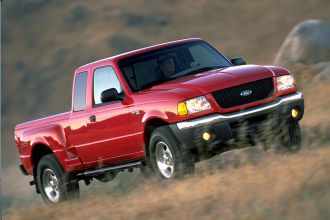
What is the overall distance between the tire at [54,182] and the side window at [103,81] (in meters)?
1.39

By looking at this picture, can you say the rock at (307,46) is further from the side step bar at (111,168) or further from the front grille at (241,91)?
the front grille at (241,91)

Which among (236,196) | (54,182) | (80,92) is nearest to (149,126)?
(80,92)

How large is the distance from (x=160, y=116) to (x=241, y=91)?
0.93 m

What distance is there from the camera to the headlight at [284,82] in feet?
34.5

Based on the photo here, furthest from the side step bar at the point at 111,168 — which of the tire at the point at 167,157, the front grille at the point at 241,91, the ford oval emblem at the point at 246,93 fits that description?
the ford oval emblem at the point at 246,93

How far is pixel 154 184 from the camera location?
10.3 meters

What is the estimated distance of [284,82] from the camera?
1059 cm

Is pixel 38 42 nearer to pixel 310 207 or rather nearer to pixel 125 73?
pixel 125 73

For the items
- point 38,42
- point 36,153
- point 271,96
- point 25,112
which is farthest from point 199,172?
point 38,42

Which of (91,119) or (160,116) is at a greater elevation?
(160,116)

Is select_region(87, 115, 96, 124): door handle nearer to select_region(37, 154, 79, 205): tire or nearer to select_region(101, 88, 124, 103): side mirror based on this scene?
select_region(101, 88, 124, 103): side mirror

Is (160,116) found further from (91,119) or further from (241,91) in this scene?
(91,119)

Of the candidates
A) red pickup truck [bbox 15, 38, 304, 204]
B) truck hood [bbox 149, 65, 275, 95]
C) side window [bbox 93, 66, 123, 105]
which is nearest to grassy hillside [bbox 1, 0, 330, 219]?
red pickup truck [bbox 15, 38, 304, 204]

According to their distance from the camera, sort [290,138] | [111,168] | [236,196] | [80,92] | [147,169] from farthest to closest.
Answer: [80,92]
[111,168]
[147,169]
[290,138]
[236,196]
